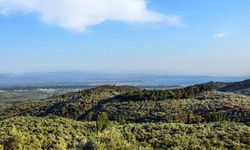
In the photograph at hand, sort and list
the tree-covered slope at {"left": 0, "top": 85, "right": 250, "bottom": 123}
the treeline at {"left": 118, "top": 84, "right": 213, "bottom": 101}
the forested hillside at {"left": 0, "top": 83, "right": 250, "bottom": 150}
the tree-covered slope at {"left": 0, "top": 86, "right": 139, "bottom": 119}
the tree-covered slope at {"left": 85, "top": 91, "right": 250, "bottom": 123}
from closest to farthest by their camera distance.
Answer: the forested hillside at {"left": 0, "top": 83, "right": 250, "bottom": 150}
the tree-covered slope at {"left": 85, "top": 91, "right": 250, "bottom": 123}
the tree-covered slope at {"left": 0, "top": 85, "right": 250, "bottom": 123}
the treeline at {"left": 118, "top": 84, "right": 213, "bottom": 101}
the tree-covered slope at {"left": 0, "top": 86, "right": 139, "bottom": 119}

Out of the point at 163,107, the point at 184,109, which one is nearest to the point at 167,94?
the point at 163,107

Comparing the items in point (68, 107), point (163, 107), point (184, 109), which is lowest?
point (68, 107)

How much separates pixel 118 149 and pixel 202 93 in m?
67.9

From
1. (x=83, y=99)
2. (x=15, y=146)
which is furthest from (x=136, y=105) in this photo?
(x=15, y=146)

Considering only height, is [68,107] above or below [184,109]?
below

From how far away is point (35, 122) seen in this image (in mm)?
59594

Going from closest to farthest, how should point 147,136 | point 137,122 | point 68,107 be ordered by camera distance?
1. point 147,136
2. point 137,122
3. point 68,107

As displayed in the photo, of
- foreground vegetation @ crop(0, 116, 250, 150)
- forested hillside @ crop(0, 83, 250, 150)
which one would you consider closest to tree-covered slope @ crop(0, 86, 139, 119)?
forested hillside @ crop(0, 83, 250, 150)

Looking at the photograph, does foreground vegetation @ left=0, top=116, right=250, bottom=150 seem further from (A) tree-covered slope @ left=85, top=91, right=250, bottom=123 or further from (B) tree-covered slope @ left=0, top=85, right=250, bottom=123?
(B) tree-covered slope @ left=0, top=85, right=250, bottom=123

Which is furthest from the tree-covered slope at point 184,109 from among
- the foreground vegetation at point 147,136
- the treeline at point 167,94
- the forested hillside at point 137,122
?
the foreground vegetation at point 147,136

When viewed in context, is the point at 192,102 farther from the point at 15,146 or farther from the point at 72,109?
the point at 15,146

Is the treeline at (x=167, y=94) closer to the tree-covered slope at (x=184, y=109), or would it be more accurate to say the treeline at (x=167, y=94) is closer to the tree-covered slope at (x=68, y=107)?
the tree-covered slope at (x=184, y=109)

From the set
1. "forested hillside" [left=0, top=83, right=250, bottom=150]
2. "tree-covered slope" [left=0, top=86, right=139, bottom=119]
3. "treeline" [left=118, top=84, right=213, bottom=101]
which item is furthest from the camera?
"tree-covered slope" [left=0, top=86, right=139, bottom=119]

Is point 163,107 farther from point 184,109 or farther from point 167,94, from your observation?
point 167,94
